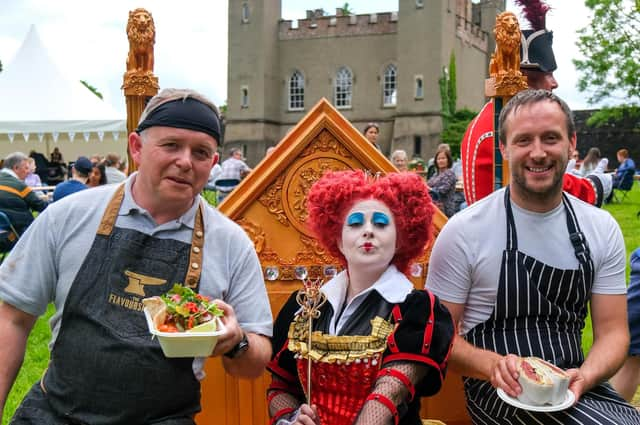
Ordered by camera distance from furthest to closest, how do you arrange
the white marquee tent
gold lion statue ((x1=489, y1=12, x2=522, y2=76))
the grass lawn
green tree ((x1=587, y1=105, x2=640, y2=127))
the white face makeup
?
green tree ((x1=587, y1=105, x2=640, y2=127)), the white marquee tent, the grass lawn, gold lion statue ((x1=489, y1=12, x2=522, y2=76)), the white face makeup

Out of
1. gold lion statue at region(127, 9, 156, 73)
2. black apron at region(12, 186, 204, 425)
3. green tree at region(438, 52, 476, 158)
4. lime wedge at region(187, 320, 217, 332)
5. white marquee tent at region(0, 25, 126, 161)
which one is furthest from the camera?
green tree at region(438, 52, 476, 158)

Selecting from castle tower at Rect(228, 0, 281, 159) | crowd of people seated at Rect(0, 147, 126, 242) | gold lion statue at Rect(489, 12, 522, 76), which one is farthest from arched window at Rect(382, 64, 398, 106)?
gold lion statue at Rect(489, 12, 522, 76)

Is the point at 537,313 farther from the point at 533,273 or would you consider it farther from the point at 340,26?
the point at 340,26

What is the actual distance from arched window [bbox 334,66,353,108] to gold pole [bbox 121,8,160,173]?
1473 inches

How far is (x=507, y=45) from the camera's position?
9.80 ft

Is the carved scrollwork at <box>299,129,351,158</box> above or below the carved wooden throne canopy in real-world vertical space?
above

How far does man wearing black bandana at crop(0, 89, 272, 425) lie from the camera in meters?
2.00

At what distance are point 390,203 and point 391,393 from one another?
0.63 metres

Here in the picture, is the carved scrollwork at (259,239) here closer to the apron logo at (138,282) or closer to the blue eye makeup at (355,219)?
the blue eye makeup at (355,219)

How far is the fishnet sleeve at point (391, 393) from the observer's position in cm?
207

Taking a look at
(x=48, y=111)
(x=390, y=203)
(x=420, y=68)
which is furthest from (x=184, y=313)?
(x=420, y=68)

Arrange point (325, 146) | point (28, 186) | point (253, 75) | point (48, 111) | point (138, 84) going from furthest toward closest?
point (253, 75) → point (48, 111) → point (28, 186) → point (325, 146) → point (138, 84)

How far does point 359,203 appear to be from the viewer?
232 cm

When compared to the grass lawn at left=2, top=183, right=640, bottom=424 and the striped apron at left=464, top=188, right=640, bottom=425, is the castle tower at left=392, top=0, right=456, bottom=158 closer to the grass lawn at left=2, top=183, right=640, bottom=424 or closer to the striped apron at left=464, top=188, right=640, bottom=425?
the grass lawn at left=2, top=183, right=640, bottom=424
